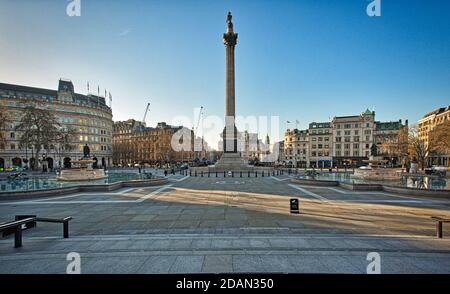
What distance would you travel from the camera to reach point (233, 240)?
24.2ft

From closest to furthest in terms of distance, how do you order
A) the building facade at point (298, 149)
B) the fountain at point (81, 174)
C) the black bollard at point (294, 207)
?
the black bollard at point (294, 207) < the fountain at point (81, 174) < the building facade at point (298, 149)

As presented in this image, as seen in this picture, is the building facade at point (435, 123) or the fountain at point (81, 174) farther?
the building facade at point (435, 123)

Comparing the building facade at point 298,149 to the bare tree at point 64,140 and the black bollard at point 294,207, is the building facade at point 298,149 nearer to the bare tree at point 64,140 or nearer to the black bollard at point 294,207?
the bare tree at point 64,140

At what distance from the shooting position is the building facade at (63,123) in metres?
68.2

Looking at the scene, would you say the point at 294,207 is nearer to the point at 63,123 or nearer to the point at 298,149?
the point at 298,149

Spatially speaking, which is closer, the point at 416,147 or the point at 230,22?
the point at 416,147

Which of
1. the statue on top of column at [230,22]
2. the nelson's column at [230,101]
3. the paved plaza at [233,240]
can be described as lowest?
the paved plaza at [233,240]

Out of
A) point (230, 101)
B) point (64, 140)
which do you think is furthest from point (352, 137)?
point (64, 140)

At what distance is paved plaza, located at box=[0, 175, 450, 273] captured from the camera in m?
5.41

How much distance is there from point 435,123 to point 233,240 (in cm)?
10803

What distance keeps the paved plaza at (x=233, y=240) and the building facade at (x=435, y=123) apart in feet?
271

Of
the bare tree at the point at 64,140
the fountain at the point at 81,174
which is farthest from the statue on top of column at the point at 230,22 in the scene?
the bare tree at the point at 64,140

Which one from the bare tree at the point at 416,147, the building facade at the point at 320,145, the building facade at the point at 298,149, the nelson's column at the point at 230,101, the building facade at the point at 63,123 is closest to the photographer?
the bare tree at the point at 416,147
